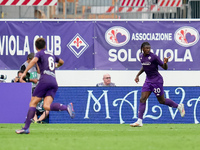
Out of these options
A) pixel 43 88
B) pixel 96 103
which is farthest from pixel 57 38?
pixel 43 88

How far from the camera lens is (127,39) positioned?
2128 cm

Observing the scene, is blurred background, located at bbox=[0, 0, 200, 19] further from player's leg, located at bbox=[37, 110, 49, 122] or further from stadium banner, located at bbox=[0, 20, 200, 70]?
player's leg, located at bbox=[37, 110, 49, 122]

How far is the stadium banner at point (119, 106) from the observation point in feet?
62.6

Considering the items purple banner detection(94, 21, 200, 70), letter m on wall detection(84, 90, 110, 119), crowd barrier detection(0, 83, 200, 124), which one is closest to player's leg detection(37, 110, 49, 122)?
crowd barrier detection(0, 83, 200, 124)

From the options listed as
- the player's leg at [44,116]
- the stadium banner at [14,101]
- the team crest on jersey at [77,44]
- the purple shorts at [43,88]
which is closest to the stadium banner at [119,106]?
the player's leg at [44,116]

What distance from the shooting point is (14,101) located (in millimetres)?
19219

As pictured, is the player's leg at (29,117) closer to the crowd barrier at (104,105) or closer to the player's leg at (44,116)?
the player's leg at (44,116)

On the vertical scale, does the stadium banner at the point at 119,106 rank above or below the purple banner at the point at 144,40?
below

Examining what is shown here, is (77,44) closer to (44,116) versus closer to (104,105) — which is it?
(104,105)

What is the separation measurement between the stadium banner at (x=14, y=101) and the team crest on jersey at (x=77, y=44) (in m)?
2.50
